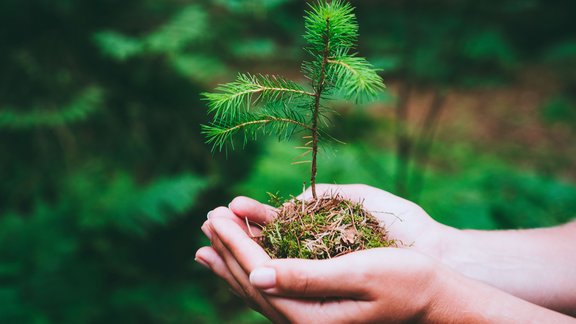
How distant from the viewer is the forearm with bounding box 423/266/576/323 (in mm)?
1229

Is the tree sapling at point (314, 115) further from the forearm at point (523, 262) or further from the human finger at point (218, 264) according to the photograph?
the forearm at point (523, 262)

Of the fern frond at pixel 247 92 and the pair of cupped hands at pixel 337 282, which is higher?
the fern frond at pixel 247 92

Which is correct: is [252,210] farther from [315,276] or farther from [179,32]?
[179,32]

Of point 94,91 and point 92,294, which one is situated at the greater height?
point 94,91

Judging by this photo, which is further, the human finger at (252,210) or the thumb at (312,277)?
the human finger at (252,210)

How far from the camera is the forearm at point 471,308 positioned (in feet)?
4.03

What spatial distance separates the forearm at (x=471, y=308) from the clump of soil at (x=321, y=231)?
0.74ft

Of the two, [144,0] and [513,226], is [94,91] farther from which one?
[513,226]

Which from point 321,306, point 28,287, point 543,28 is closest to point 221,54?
point 28,287

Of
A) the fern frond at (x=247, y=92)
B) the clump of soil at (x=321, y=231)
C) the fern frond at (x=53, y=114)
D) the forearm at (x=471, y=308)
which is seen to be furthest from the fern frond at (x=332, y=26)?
the fern frond at (x=53, y=114)

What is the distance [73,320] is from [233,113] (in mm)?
2194

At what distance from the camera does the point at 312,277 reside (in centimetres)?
111

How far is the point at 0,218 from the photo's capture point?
9.59 feet

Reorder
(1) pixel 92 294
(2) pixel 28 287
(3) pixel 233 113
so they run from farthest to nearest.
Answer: (1) pixel 92 294, (2) pixel 28 287, (3) pixel 233 113
